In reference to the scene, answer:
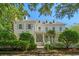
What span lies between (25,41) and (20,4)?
0.58m

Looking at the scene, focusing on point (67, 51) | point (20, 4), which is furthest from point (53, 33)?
point (20, 4)

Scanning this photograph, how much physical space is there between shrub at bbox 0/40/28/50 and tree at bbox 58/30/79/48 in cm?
56

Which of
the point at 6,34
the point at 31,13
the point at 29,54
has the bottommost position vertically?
the point at 29,54

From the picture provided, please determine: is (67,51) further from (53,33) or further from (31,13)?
(31,13)

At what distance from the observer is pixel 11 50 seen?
12.2 feet

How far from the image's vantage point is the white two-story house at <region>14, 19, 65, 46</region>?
3.66 meters

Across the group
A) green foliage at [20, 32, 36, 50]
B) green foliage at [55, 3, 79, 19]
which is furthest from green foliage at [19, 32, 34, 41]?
green foliage at [55, 3, 79, 19]

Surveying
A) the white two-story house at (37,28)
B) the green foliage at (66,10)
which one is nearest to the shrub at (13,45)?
the white two-story house at (37,28)

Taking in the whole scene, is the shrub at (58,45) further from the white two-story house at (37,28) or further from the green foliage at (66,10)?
the green foliage at (66,10)

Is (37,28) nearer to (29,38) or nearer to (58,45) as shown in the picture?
(29,38)

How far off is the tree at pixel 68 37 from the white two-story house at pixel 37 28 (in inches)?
3.1

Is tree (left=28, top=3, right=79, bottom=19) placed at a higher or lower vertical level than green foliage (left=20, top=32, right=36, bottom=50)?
higher

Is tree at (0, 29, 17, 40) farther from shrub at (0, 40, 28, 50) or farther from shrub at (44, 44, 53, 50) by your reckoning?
shrub at (44, 44, 53, 50)

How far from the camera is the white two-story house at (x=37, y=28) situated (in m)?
3.66
